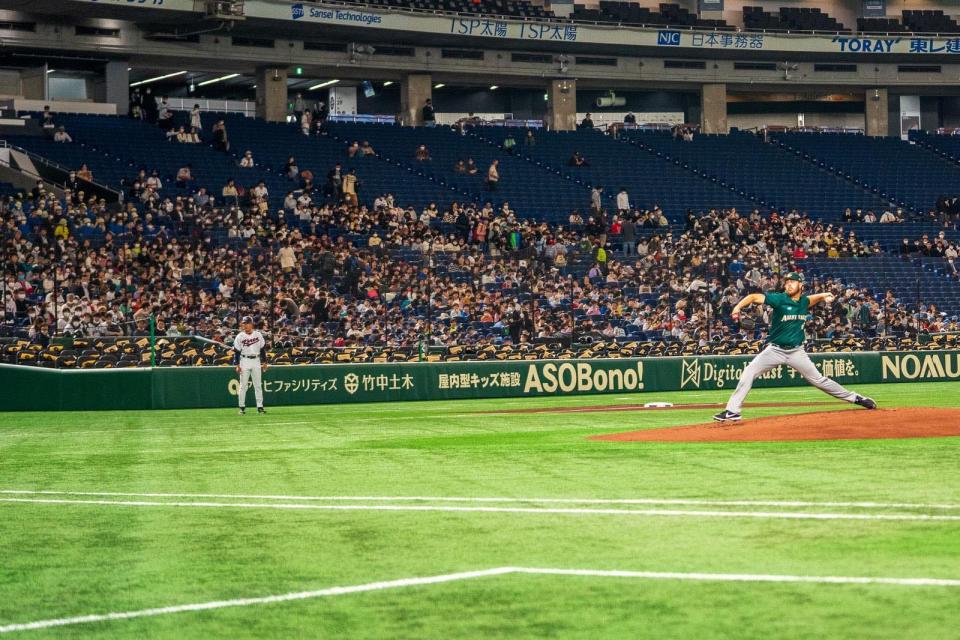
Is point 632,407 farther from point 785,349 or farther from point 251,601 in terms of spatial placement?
point 251,601

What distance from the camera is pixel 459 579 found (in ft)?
21.6

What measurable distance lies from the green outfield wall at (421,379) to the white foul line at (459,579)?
2211 cm

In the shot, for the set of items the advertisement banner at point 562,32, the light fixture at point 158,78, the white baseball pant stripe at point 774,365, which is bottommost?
the white baseball pant stripe at point 774,365

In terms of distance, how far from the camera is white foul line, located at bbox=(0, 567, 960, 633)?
5863mm

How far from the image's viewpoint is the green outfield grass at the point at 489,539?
5.64 meters

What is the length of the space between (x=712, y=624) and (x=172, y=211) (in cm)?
3016

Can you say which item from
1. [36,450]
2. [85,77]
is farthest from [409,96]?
[36,450]

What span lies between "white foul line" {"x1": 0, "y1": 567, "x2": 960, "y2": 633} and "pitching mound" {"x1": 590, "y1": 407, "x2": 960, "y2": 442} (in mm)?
7887

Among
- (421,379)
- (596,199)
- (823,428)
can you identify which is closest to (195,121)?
(596,199)

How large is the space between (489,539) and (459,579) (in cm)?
128

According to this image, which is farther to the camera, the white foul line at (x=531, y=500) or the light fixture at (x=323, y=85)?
the light fixture at (x=323, y=85)

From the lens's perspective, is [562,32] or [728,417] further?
[562,32]

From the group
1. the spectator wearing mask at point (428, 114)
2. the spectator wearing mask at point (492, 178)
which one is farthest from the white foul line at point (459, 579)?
the spectator wearing mask at point (428, 114)

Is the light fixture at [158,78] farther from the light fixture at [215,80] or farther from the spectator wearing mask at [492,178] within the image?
the spectator wearing mask at [492,178]
